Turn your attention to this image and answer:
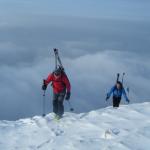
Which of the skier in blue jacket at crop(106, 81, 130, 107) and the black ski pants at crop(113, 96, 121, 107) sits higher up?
the skier in blue jacket at crop(106, 81, 130, 107)

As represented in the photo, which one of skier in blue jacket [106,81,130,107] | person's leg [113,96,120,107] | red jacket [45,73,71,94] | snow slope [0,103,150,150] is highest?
red jacket [45,73,71,94]

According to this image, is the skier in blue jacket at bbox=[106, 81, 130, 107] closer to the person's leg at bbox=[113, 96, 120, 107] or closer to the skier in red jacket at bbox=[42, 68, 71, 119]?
the person's leg at bbox=[113, 96, 120, 107]

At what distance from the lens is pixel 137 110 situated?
17.6 meters

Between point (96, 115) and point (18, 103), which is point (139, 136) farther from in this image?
point (18, 103)

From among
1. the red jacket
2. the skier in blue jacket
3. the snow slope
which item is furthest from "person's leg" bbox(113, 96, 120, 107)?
the red jacket

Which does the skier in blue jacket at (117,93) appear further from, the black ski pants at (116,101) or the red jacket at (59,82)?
the red jacket at (59,82)

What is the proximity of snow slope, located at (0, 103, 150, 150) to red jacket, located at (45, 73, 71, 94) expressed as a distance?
3.11ft

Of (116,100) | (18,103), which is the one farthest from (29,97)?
(116,100)

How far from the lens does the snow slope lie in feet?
42.7

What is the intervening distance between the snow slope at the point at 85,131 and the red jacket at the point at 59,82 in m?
0.95

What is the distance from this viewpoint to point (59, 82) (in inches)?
720

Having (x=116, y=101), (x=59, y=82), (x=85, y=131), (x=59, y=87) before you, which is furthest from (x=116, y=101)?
(x=85, y=131)

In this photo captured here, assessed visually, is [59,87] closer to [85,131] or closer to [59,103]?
[59,103]

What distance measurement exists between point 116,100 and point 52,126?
13.0ft
